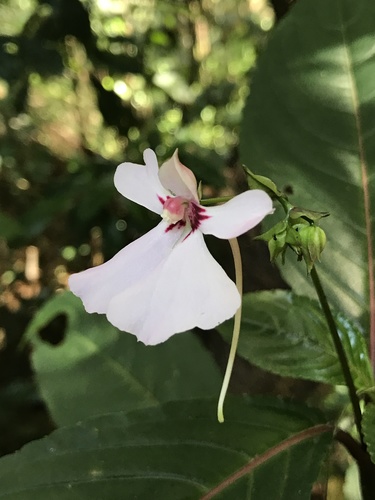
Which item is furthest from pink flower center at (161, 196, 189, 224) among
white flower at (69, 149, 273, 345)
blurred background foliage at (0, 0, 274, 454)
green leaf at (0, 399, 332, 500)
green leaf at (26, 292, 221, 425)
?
blurred background foliage at (0, 0, 274, 454)

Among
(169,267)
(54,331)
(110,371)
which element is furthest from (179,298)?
(54,331)

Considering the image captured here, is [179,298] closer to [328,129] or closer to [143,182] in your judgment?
[143,182]

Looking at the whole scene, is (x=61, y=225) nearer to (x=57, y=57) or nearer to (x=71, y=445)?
(x=57, y=57)

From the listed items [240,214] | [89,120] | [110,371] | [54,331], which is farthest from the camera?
[89,120]

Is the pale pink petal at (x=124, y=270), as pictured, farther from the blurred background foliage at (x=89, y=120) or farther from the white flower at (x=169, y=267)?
the blurred background foliage at (x=89, y=120)

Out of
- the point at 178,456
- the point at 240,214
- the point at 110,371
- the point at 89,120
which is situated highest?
the point at 240,214

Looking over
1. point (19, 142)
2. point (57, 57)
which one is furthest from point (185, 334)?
point (19, 142)
